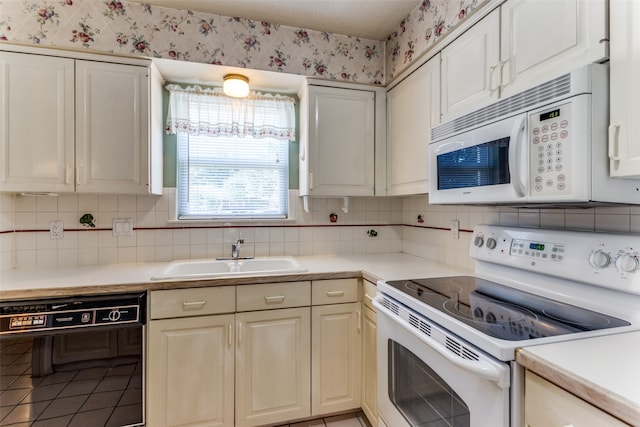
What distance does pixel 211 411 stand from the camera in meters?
1.63

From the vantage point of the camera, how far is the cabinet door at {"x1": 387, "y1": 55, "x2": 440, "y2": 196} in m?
1.74

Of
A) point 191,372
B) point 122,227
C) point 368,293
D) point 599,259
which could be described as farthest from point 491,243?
point 122,227

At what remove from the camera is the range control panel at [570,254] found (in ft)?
3.25

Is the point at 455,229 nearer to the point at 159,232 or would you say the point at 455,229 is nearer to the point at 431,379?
the point at 431,379

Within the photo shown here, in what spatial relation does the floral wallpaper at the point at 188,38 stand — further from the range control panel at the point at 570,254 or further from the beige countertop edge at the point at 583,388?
the beige countertop edge at the point at 583,388

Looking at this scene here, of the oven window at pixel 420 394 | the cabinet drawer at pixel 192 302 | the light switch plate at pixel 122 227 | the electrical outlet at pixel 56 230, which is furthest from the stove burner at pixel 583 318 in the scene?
the electrical outlet at pixel 56 230

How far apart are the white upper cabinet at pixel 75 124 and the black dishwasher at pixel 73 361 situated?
0.67 m

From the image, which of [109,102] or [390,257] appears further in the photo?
[390,257]

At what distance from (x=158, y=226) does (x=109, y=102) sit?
80cm

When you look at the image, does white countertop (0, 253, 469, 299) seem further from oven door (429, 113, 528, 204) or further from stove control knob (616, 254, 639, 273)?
stove control knob (616, 254, 639, 273)

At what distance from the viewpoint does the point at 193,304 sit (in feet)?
5.24

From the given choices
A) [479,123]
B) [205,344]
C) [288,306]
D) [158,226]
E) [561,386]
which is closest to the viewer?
[561,386]

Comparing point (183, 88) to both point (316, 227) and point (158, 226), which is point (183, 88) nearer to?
point (158, 226)

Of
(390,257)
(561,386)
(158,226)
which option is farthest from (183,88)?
(561,386)
